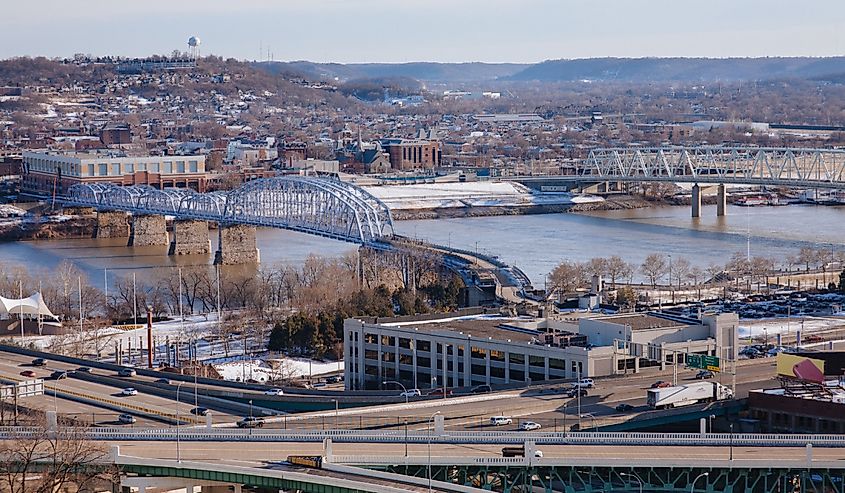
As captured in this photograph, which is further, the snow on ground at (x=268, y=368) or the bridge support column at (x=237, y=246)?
the bridge support column at (x=237, y=246)

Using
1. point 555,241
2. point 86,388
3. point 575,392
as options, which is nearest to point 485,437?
point 575,392

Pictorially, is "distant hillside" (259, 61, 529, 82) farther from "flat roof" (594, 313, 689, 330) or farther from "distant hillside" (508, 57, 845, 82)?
"flat roof" (594, 313, 689, 330)

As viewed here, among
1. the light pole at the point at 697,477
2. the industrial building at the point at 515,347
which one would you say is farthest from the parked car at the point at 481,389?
the light pole at the point at 697,477

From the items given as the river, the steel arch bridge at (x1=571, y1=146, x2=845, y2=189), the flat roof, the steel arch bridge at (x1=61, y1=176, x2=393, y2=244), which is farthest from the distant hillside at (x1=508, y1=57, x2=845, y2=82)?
the flat roof

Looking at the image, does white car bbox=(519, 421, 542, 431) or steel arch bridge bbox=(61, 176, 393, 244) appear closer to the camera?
white car bbox=(519, 421, 542, 431)

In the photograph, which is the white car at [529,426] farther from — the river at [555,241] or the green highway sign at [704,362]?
the river at [555,241]
